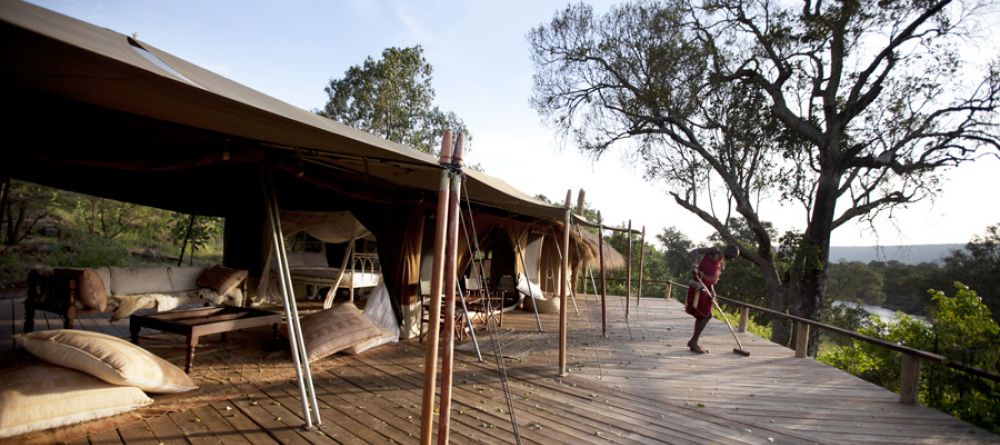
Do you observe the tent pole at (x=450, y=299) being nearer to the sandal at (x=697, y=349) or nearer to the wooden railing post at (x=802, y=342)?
the sandal at (x=697, y=349)

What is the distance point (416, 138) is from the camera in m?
15.7

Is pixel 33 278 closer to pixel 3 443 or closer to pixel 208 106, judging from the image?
pixel 3 443

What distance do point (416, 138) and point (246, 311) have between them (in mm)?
11579

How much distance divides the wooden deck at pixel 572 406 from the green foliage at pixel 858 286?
22.7 m

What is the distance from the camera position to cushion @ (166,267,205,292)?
599cm

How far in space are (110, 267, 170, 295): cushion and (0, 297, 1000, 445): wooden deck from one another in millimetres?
436

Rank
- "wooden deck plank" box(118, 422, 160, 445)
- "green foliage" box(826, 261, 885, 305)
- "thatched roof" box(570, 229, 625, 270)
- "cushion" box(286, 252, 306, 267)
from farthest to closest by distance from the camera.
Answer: "green foliage" box(826, 261, 885, 305) → "thatched roof" box(570, 229, 625, 270) → "cushion" box(286, 252, 306, 267) → "wooden deck plank" box(118, 422, 160, 445)

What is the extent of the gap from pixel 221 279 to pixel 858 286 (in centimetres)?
2884

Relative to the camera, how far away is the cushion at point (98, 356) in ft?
8.91

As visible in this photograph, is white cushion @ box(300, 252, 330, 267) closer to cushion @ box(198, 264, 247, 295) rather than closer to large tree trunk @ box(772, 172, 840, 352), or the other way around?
cushion @ box(198, 264, 247, 295)

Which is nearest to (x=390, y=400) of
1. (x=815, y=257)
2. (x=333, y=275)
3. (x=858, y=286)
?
(x=333, y=275)

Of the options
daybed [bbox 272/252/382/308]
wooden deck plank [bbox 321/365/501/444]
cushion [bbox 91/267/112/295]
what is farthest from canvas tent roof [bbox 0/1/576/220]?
daybed [bbox 272/252/382/308]

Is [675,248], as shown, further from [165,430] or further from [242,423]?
[165,430]

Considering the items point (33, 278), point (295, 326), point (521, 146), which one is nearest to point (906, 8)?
point (521, 146)
